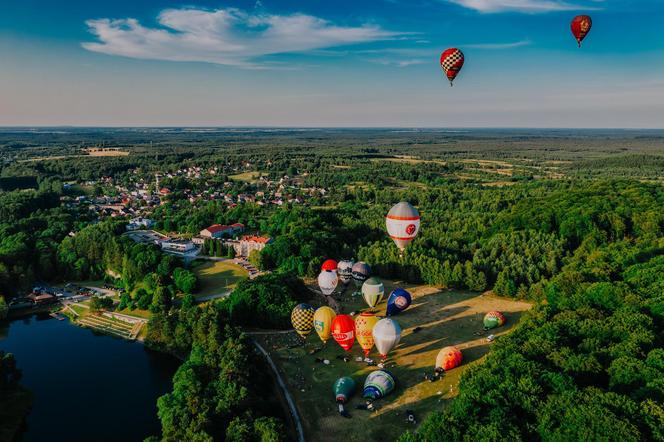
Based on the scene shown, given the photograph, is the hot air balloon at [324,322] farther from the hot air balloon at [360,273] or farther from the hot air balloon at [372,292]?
the hot air balloon at [360,273]

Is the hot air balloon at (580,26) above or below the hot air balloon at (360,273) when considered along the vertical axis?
above

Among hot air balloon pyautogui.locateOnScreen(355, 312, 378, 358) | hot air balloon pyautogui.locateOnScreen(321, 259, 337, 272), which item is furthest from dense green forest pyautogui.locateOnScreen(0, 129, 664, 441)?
hot air balloon pyautogui.locateOnScreen(355, 312, 378, 358)


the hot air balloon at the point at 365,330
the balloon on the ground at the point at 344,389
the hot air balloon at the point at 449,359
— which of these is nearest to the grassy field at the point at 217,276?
the hot air balloon at the point at 365,330

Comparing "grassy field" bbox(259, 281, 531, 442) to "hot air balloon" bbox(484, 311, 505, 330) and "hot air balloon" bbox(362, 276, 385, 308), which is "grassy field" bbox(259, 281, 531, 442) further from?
"hot air balloon" bbox(362, 276, 385, 308)

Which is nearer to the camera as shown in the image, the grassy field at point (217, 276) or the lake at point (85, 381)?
the lake at point (85, 381)

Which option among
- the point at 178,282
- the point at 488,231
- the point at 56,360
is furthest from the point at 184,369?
the point at 488,231
